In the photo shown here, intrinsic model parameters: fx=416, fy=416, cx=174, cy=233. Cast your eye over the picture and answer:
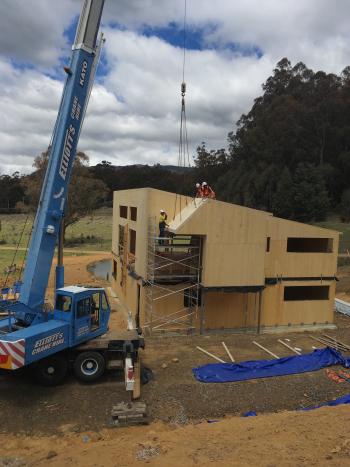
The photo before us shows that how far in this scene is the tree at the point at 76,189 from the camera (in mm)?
53312

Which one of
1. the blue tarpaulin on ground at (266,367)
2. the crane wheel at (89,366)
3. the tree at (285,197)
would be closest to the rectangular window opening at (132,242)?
the blue tarpaulin on ground at (266,367)

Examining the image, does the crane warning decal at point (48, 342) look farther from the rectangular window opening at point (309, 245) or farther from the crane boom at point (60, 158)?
the rectangular window opening at point (309, 245)

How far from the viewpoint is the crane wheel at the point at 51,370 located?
43.1 feet

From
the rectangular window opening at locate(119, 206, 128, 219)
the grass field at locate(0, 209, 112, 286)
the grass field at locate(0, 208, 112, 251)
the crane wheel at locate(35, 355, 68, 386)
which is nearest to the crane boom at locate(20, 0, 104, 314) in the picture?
the crane wheel at locate(35, 355, 68, 386)

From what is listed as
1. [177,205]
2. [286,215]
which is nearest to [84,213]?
[286,215]

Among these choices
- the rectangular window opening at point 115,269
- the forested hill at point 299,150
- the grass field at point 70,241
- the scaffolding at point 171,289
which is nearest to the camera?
the scaffolding at point 171,289

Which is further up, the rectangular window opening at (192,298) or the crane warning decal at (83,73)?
the crane warning decal at (83,73)

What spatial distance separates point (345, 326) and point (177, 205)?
36.4 feet

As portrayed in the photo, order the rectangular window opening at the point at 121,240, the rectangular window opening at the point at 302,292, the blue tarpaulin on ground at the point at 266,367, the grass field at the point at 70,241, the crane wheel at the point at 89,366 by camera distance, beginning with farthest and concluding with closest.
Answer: the grass field at the point at 70,241 → the rectangular window opening at the point at 121,240 → the rectangular window opening at the point at 302,292 → the blue tarpaulin on ground at the point at 266,367 → the crane wheel at the point at 89,366

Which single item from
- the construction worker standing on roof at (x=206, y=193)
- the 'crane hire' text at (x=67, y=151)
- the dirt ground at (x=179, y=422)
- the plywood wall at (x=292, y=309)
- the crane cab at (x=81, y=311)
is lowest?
the dirt ground at (x=179, y=422)

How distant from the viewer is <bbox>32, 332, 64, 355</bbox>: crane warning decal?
473 inches

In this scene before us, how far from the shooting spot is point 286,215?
66.9 metres

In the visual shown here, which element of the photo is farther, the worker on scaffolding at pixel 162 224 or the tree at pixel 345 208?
the tree at pixel 345 208

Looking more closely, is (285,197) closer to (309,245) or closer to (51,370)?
(309,245)
